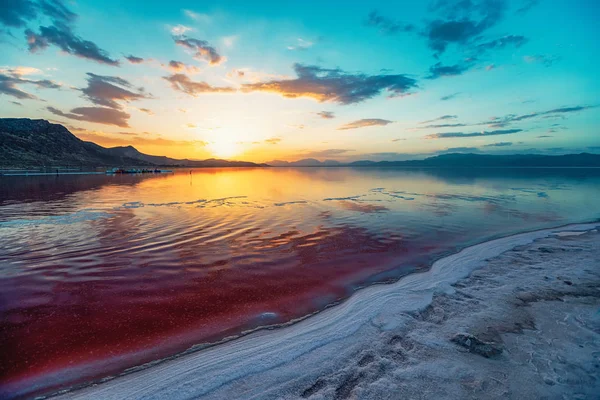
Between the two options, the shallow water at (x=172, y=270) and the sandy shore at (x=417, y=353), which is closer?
the sandy shore at (x=417, y=353)

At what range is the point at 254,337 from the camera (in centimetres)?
655

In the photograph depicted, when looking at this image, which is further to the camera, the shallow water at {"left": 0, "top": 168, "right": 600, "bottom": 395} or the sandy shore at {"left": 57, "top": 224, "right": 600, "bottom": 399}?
the shallow water at {"left": 0, "top": 168, "right": 600, "bottom": 395}

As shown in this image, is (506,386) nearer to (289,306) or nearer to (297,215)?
(289,306)

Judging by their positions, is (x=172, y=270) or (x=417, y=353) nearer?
(x=417, y=353)

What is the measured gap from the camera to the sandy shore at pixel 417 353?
4750 millimetres

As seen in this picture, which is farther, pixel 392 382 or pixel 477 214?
pixel 477 214

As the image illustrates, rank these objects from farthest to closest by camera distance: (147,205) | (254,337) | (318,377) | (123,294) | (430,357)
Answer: (147,205) → (123,294) → (254,337) → (430,357) → (318,377)

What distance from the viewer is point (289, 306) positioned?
8180 millimetres

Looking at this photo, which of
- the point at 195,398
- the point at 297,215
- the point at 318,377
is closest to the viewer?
the point at 195,398

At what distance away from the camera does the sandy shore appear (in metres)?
4.75

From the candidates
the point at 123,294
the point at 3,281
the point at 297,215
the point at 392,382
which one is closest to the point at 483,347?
the point at 392,382

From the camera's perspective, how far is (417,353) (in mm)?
5641

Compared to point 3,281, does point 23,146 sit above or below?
above

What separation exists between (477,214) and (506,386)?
70.0 ft
